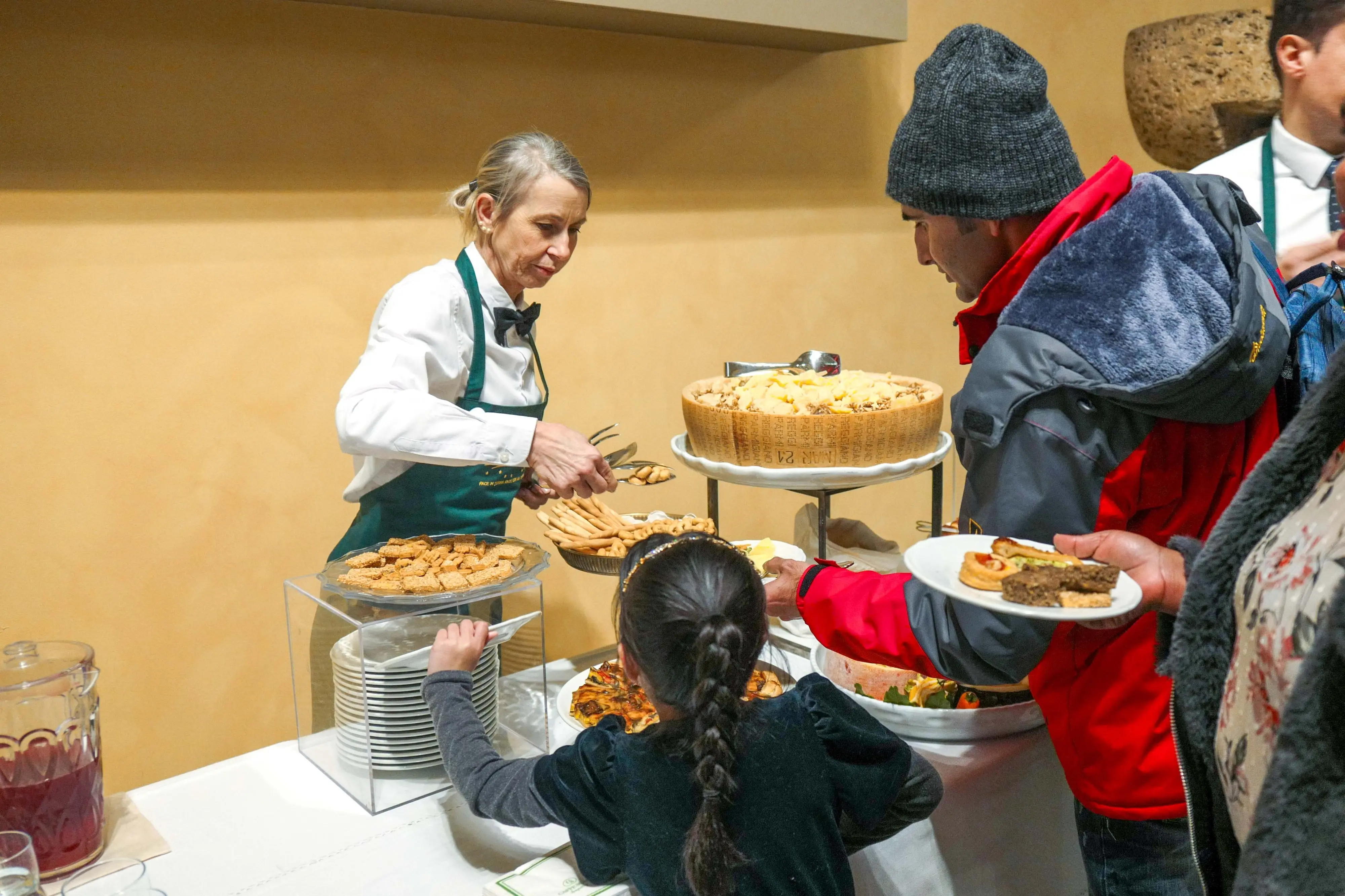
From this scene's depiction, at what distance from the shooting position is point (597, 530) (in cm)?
165

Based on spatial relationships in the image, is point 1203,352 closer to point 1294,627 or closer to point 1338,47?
point 1294,627

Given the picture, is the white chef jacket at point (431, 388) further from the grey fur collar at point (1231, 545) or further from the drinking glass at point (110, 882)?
the grey fur collar at point (1231, 545)

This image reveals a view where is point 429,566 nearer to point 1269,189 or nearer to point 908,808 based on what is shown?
point 908,808

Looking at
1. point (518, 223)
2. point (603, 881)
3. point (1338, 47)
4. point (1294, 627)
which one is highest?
point (1338, 47)

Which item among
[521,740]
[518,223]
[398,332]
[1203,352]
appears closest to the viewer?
[1203,352]

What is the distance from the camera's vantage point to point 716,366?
3070 millimetres

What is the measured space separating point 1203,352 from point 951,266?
1.02 feet

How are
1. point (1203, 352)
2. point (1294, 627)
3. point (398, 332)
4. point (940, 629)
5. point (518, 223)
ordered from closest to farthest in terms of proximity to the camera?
point (1294, 627), point (1203, 352), point (940, 629), point (398, 332), point (518, 223)

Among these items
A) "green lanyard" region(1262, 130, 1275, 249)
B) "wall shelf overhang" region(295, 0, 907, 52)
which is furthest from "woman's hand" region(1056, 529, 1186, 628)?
"wall shelf overhang" region(295, 0, 907, 52)

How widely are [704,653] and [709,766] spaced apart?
10 cm

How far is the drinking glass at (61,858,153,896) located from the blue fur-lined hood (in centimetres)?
92

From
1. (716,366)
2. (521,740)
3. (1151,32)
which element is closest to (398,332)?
(521,740)

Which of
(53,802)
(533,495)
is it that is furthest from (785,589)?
(53,802)

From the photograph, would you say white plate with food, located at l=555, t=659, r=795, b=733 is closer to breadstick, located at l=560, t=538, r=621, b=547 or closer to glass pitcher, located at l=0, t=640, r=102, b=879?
breadstick, located at l=560, t=538, r=621, b=547
